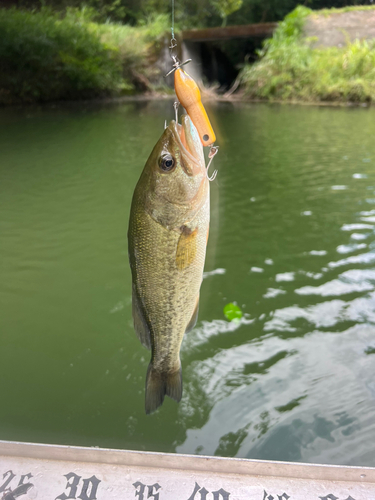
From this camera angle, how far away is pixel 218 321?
386 cm

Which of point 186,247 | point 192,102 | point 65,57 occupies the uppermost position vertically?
point 192,102

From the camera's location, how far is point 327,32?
70.1 ft

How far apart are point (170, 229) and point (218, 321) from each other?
254cm

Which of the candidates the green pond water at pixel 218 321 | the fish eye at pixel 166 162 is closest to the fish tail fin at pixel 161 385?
the green pond water at pixel 218 321

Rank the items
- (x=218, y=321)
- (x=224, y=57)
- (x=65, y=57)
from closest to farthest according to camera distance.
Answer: (x=218, y=321) < (x=65, y=57) < (x=224, y=57)

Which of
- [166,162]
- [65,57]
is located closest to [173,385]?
[166,162]

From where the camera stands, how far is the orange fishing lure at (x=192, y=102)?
1352 millimetres

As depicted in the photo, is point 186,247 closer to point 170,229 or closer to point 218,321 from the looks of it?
point 170,229

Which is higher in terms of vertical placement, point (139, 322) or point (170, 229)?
point (170, 229)

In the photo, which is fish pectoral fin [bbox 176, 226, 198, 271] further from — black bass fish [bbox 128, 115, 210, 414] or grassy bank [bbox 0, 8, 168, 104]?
grassy bank [bbox 0, 8, 168, 104]

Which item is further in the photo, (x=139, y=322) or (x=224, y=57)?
(x=224, y=57)

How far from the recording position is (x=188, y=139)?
1.38m

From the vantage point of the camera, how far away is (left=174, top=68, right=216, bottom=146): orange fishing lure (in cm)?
135

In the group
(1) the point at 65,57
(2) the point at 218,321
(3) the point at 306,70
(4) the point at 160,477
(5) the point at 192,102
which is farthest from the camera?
(3) the point at 306,70
